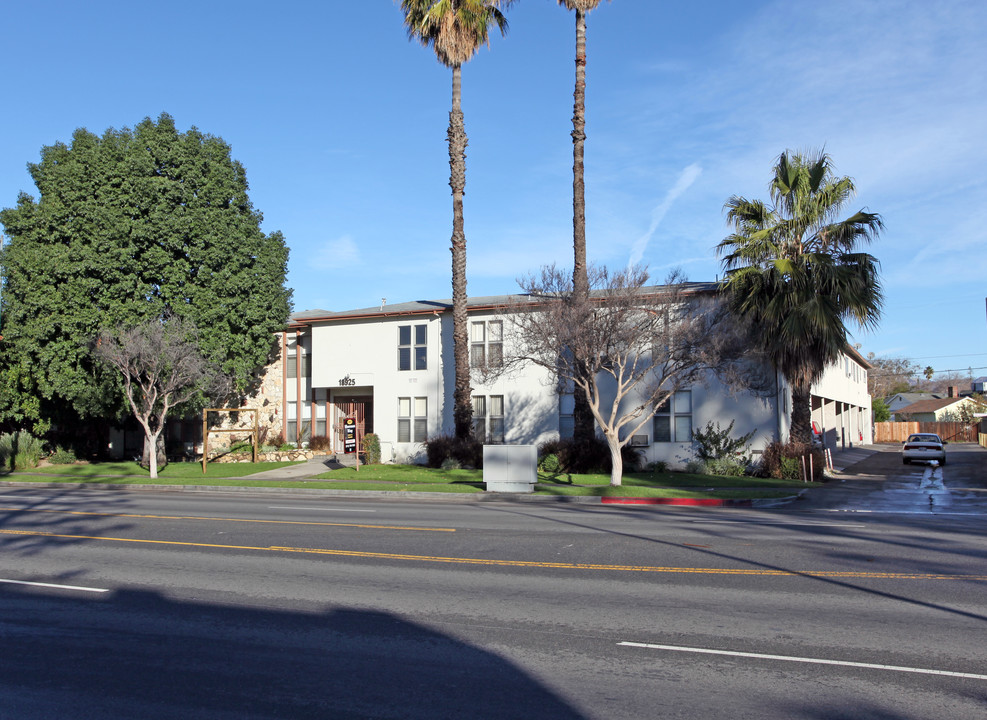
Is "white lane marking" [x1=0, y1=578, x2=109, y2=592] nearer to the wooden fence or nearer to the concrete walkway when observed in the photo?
the concrete walkway

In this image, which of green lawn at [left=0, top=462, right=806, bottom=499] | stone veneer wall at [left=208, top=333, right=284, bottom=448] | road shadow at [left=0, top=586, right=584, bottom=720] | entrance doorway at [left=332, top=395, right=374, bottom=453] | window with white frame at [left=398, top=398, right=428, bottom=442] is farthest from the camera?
stone veneer wall at [left=208, top=333, right=284, bottom=448]

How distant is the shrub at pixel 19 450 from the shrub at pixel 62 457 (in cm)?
69

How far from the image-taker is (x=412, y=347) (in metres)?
32.8

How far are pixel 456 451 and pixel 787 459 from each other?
37.8 feet

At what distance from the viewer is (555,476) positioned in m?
26.1

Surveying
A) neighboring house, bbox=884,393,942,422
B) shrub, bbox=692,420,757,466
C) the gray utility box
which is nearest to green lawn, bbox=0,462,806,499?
the gray utility box

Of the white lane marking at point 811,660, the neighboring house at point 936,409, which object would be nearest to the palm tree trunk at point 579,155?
the white lane marking at point 811,660

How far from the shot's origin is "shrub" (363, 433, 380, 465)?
3162 cm

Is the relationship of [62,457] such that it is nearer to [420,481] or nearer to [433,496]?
[420,481]

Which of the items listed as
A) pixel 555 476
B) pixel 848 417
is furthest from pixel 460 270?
pixel 848 417

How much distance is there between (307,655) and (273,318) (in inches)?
1123

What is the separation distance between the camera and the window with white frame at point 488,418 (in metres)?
31.3

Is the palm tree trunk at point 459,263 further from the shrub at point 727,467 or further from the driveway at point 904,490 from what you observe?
the driveway at point 904,490

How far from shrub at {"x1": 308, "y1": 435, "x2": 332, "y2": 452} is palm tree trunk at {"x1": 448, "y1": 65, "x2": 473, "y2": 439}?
8375 millimetres
